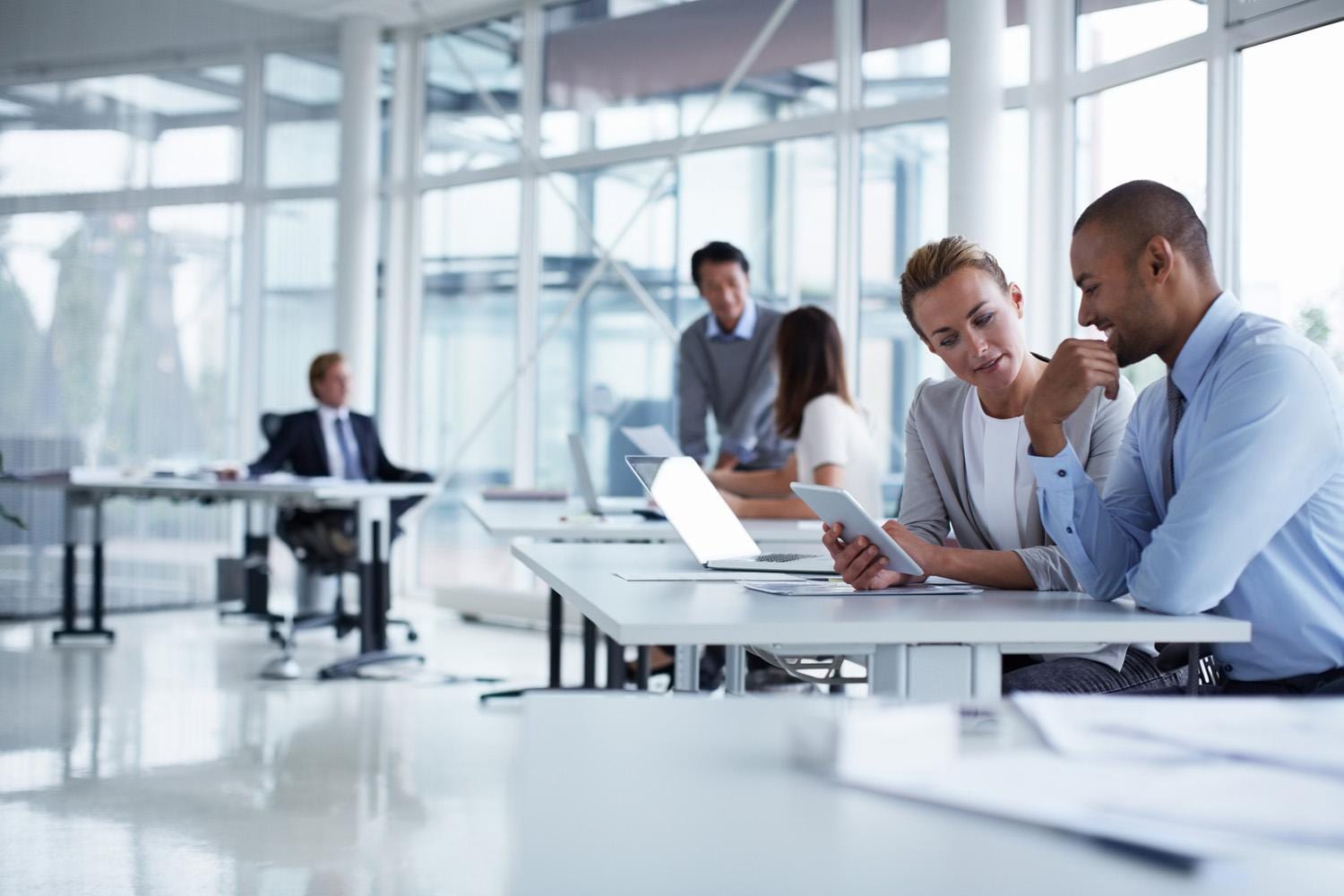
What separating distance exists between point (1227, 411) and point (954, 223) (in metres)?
3.67

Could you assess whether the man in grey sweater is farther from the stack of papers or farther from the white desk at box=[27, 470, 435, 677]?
the stack of papers

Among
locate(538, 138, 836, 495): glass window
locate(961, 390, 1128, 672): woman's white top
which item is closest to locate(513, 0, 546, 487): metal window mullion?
locate(538, 138, 836, 495): glass window

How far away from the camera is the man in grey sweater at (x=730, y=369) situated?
4.71 m

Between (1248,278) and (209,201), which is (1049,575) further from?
(209,201)

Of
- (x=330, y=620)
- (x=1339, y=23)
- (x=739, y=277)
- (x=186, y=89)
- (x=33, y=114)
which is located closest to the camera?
(x=1339, y=23)

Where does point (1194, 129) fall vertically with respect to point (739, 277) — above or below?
above

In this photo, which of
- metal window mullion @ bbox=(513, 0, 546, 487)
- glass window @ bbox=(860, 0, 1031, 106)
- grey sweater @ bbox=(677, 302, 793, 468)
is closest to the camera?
grey sweater @ bbox=(677, 302, 793, 468)

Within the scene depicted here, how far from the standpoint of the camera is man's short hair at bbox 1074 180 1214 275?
1815 millimetres

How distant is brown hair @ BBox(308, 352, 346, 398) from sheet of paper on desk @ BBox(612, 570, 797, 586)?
4.64 meters

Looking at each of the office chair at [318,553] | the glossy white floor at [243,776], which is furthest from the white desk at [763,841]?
the office chair at [318,553]

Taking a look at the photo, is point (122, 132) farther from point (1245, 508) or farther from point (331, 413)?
point (1245, 508)

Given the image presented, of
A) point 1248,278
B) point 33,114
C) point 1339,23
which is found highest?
point 33,114

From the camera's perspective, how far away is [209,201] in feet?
26.6

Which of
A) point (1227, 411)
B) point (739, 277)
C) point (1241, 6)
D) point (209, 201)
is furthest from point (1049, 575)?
point (209, 201)
